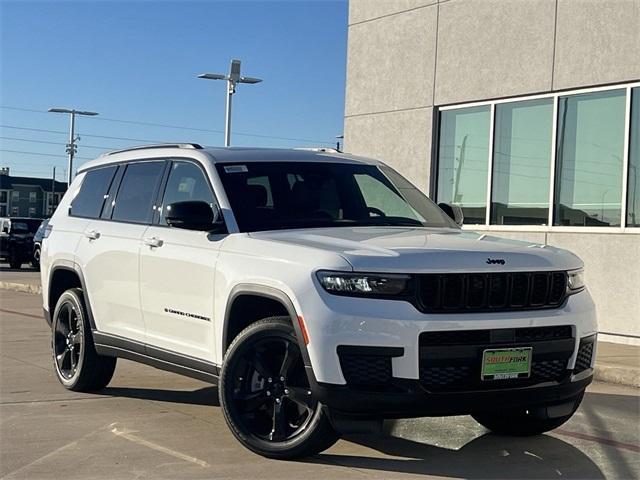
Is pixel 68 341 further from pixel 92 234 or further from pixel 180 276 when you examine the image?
pixel 180 276

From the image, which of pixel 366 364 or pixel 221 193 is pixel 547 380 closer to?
pixel 366 364

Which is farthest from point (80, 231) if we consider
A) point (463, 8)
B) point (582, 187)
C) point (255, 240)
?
point (463, 8)

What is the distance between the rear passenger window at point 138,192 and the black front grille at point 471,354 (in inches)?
108

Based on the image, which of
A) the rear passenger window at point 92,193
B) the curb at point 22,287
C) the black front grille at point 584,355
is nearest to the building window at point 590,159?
the black front grille at point 584,355

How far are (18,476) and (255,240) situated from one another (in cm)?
188

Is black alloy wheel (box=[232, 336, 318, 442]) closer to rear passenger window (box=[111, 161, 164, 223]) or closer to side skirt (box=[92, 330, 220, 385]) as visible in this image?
side skirt (box=[92, 330, 220, 385])

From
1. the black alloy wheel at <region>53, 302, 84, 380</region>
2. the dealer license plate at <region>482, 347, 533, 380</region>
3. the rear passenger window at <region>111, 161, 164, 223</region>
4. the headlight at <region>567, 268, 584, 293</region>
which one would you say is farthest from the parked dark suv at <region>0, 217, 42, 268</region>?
the dealer license plate at <region>482, 347, 533, 380</region>

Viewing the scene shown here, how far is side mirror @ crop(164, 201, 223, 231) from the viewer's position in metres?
5.85

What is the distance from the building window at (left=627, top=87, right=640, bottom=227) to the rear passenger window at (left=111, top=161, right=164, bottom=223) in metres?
6.40

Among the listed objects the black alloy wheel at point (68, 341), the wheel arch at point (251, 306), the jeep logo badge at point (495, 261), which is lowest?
the black alloy wheel at point (68, 341)

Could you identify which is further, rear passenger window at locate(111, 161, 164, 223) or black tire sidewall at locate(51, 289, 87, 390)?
black tire sidewall at locate(51, 289, 87, 390)

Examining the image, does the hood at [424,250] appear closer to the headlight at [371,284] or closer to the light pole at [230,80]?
the headlight at [371,284]

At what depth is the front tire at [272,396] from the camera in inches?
205

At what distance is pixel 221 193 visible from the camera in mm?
6086
